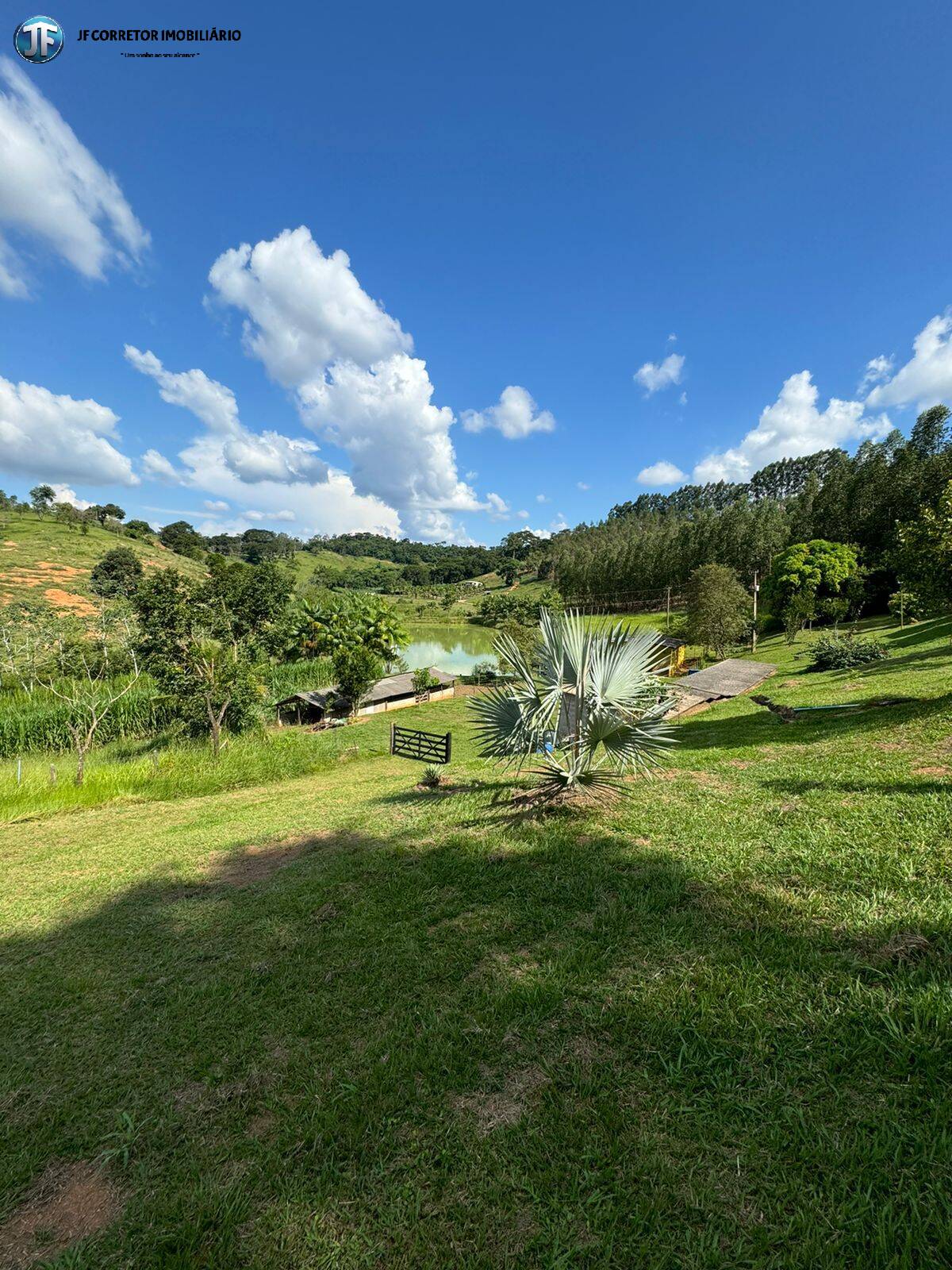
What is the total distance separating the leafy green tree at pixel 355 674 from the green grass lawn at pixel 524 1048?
62.3 feet

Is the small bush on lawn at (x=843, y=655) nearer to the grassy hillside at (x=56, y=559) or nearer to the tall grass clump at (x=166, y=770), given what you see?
the tall grass clump at (x=166, y=770)

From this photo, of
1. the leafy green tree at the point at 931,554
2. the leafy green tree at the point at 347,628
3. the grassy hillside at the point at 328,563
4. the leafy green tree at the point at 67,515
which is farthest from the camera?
the grassy hillside at the point at 328,563

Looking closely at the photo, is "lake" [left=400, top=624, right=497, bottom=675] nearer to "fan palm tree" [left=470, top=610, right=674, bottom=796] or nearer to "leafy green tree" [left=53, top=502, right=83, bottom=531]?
"fan palm tree" [left=470, top=610, right=674, bottom=796]

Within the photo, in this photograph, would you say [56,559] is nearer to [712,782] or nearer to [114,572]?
[114,572]

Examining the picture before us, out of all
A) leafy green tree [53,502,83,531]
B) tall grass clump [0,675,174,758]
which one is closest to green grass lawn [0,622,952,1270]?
tall grass clump [0,675,174,758]

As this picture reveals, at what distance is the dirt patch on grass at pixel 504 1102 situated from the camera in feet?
8.18

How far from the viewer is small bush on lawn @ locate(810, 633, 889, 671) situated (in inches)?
696

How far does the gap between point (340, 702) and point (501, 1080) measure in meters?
25.9

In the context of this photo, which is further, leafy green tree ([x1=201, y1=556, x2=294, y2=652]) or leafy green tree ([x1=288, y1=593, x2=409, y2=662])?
leafy green tree ([x1=288, y1=593, x2=409, y2=662])

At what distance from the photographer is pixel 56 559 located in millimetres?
58625

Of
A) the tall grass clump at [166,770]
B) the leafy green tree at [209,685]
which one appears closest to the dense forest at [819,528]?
the tall grass clump at [166,770]

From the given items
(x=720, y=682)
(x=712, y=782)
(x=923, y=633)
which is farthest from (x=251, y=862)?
(x=923, y=633)

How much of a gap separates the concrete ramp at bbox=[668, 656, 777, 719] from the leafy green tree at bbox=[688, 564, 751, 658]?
16.1 ft

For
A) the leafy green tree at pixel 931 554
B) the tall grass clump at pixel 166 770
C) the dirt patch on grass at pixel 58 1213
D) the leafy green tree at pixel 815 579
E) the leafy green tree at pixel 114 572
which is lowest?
the tall grass clump at pixel 166 770
